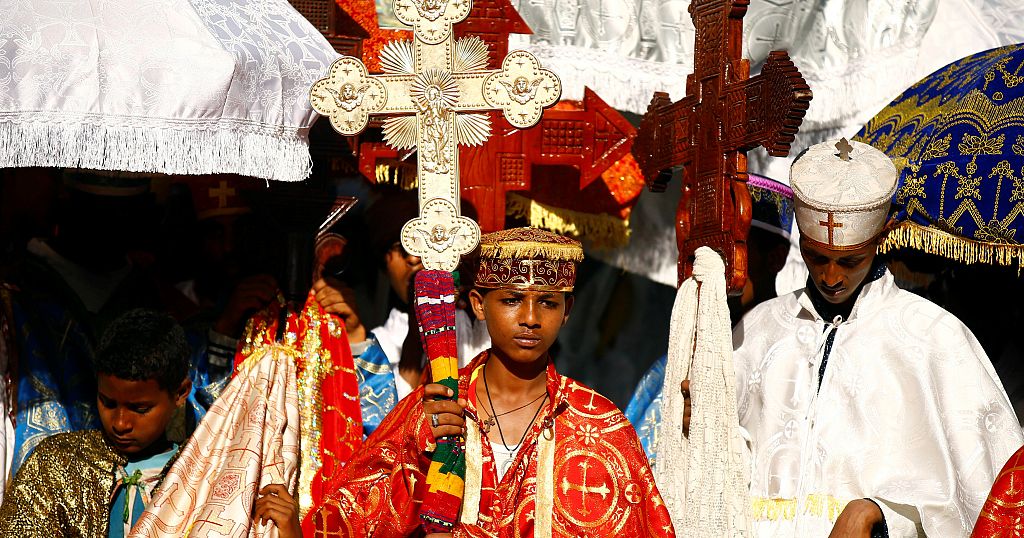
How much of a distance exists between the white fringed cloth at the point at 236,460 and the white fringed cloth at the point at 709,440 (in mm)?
1376

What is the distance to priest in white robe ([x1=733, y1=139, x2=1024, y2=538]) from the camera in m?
5.05

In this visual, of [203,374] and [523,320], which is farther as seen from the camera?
[203,374]

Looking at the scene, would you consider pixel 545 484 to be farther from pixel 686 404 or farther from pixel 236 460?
pixel 236 460

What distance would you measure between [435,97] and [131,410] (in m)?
1.56

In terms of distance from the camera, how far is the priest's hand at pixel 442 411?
4492 mm

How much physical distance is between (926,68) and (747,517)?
116 inches

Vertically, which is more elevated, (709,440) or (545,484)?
(709,440)

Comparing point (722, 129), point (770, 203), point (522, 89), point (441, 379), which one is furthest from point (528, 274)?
point (770, 203)

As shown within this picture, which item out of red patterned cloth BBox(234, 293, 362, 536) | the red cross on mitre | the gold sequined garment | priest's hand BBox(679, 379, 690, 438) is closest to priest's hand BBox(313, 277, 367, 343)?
red patterned cloth BBox(234, 293, 362, 536)

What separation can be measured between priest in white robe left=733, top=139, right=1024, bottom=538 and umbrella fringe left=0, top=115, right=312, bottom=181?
6.01 feet

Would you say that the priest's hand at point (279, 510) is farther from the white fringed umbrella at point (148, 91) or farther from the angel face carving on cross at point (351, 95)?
the angel face carving on cross at point (351, 95)

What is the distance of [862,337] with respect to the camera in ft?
17.6

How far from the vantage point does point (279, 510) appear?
507 centimetres

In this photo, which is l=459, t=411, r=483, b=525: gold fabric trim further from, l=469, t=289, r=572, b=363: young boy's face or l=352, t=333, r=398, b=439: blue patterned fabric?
l=352, t=333, r=398, b=439: blue patterned fabric
